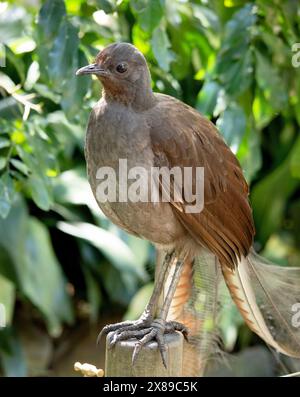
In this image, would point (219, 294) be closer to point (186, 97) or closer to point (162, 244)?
point (162, 244)

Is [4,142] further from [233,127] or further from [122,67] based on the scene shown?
[233,127]

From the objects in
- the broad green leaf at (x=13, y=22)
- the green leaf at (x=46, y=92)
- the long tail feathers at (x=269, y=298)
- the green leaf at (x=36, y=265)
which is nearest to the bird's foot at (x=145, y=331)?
the long tail feathers at (x=269, y=298)

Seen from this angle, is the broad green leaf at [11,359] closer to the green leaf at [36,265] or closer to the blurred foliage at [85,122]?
the blurred foliage at [85,122]

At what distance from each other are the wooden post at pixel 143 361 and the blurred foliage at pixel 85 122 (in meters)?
0.86

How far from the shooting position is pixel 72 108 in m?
4.04

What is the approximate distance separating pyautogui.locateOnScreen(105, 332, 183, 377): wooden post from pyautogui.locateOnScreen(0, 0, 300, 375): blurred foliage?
2.81 feet

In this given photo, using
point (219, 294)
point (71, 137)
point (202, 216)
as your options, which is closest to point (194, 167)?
point (202, 216)

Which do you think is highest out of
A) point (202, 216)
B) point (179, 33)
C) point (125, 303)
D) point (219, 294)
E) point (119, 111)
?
point (179, 33)

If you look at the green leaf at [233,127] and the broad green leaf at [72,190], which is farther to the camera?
the broad green leaf at [72,190]

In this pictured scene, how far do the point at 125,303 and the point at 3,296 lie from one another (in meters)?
0.98

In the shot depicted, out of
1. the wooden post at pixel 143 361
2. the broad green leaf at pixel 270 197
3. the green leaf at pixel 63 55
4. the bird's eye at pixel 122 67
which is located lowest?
the wooden post at pixel 143 361

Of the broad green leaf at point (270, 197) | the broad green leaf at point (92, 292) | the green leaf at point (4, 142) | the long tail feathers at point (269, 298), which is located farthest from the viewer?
the broad green leaf at point (270, 197)

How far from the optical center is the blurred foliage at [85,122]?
4.02 m

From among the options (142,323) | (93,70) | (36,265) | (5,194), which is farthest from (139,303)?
(93,70)
